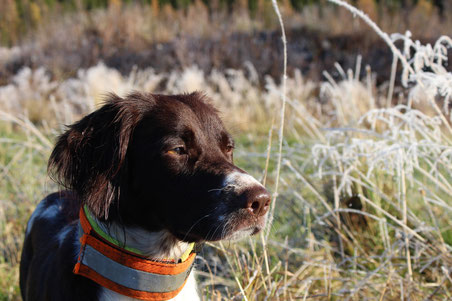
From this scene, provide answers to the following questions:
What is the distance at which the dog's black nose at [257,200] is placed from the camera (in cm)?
185

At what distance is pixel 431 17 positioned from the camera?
47.3 ft

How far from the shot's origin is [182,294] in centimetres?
219

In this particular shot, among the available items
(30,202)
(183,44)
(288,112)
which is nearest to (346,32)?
(183,44)

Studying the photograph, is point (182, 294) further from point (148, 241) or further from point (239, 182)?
point (239, 182)

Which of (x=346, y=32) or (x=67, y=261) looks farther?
(x=346, y=32)

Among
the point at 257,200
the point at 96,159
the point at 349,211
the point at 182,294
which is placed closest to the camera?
the point at 257,200

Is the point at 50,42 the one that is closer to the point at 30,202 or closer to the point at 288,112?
the point at 288,112

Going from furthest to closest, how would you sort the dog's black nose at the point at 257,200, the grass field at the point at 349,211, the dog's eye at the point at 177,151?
the grass field at the point at 349,211
the dog's eye at the point at 177,151
the dog's black nose at the point at 257,200

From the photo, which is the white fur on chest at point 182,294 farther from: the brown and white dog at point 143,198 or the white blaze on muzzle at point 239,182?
the white blaze on muzzle at point 239,182

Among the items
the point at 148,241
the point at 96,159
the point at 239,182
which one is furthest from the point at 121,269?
the point at 239,182

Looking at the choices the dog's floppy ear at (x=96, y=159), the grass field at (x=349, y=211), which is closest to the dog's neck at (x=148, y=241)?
the dog's floppy ear at (x=96, y=159)

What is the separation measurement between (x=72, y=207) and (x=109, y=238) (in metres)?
0.92

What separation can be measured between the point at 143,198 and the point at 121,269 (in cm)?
31

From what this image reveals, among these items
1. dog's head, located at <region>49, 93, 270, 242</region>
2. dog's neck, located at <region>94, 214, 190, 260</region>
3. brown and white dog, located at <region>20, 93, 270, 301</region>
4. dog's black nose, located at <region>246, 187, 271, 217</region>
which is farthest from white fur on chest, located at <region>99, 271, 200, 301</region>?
dog's black nose, located at <region>246, 187, 271, 217</region>
